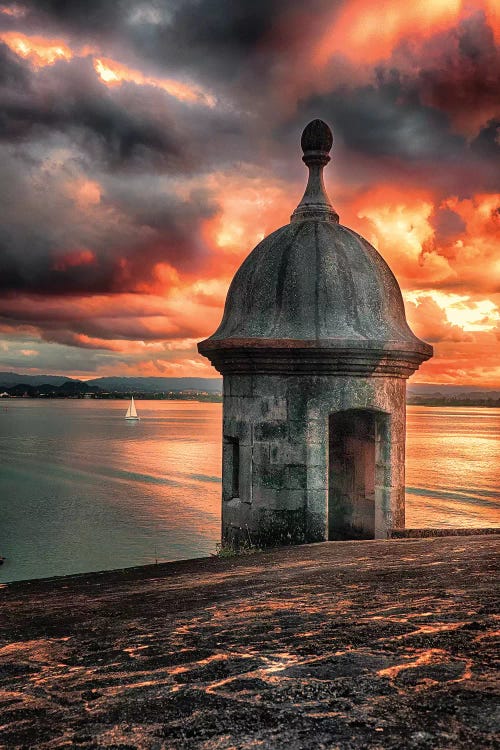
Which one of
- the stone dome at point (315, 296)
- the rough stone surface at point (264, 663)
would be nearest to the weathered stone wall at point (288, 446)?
the stone dome at point (315, 296)

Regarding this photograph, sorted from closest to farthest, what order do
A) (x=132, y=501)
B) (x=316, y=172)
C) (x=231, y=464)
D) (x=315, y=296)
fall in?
1. (x=315, y=296)
2. (x=231, y=464)
3. (x=316, y=172)
4. (x=132, y=501)

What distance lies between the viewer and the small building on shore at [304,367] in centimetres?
593

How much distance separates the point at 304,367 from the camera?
590 centimetres

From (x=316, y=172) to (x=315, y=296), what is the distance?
5.40ft

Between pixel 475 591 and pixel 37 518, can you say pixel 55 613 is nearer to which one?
pixel 475 591

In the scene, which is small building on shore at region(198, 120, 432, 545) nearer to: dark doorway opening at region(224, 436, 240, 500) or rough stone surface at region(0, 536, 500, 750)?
dark doorway opening at region(224, 436, 240, 500)

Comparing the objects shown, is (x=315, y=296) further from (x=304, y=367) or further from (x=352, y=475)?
(x=352, y=475)

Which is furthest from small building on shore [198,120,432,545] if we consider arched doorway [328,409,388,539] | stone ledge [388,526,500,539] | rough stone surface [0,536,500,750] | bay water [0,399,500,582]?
bay water [0,399,500,582]

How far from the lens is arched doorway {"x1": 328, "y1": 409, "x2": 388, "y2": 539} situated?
8133 millimetres

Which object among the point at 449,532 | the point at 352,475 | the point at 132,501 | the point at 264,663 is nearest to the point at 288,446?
Result: the point at 449,532

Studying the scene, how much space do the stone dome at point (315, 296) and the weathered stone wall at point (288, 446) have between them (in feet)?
1.20

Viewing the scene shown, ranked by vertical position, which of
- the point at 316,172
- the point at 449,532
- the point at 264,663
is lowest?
the point at 449,532

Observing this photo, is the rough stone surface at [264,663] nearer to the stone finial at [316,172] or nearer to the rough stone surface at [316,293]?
the rough stone surface at [316,293]

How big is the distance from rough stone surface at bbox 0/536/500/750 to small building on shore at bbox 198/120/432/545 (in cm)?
269
